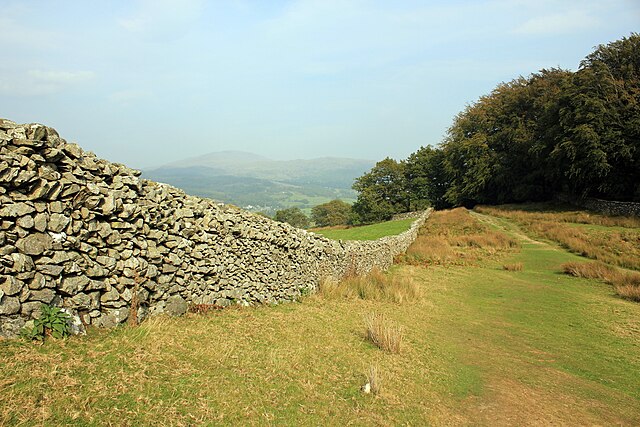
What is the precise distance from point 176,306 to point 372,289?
7.34 metres

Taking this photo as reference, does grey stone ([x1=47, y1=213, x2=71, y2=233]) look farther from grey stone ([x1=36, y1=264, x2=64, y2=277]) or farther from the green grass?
the green grass

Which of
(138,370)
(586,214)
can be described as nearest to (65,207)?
(138,370)

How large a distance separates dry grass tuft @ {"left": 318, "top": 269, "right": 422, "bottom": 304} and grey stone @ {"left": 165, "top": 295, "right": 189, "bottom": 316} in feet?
17.3

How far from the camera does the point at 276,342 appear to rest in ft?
24.7

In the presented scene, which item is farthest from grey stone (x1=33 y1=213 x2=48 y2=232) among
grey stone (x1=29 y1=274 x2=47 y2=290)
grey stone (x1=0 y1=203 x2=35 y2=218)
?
grey stone (x1=29 y1=274 x2=47 y2=290)

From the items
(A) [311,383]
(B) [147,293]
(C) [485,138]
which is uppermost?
(C) [485,138]

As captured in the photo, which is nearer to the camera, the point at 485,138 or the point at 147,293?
the point at 147,293

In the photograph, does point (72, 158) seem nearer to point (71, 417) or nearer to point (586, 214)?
point (71, 417)

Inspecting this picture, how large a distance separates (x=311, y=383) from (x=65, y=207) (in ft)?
16.2

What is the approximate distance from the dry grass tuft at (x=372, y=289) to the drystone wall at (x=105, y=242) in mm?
2524

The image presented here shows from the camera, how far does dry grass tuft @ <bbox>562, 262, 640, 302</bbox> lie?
13.7 m

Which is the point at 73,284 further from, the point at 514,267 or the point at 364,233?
the point at 364,233

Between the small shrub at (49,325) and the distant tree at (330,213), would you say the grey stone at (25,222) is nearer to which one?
the small shrub at (49,325)

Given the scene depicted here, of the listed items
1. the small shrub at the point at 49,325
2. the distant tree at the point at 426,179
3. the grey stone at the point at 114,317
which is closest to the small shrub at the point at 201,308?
the grey stone at the point at 114,317
